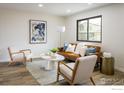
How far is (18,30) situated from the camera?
209 inches

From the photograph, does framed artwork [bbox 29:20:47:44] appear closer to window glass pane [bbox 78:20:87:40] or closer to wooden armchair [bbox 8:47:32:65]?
wooden armchair [bbox 8:47:32:65]

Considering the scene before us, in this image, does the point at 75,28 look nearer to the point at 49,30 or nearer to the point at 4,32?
the point at 49,30

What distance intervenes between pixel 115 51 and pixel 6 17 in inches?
180

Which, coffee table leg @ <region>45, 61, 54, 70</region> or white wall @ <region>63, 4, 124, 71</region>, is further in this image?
coffee table leg @ <region>45, 61, 54, 70</region>

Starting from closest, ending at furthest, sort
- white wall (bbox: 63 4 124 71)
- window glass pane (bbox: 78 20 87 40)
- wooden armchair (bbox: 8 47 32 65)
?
white wall (bbox: 63 4 124 71), wooden armchair (bbox: 8 47 32 65), window glass pane (bbox: 78 20 87 40)

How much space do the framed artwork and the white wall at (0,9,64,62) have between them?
6.5 inches

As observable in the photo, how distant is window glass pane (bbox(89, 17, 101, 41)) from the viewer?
4680 millimetres

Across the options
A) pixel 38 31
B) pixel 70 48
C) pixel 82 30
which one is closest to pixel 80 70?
pixel 70 48

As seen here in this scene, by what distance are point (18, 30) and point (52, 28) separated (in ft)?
5.75

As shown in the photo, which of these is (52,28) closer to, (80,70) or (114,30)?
(114,30)

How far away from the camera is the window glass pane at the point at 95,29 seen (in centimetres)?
468

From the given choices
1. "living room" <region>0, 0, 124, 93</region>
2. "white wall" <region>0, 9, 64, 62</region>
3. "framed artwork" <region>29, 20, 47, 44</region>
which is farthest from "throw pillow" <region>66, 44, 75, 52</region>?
"framed artwork" <region>29, 20, 47, 44</region>

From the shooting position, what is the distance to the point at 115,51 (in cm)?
399

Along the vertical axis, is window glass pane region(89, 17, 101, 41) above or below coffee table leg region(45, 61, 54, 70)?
above
